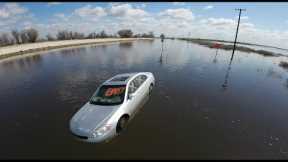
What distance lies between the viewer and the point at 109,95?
5754 mm

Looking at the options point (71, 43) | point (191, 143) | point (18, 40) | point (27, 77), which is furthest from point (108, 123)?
point (18, 40)

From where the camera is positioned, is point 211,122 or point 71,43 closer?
point 211,122

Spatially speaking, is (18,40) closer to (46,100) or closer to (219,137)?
(46,100)

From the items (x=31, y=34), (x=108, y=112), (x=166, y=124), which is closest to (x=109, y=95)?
(x=108, y=112)

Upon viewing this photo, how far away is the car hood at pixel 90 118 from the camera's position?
4406 millimetres

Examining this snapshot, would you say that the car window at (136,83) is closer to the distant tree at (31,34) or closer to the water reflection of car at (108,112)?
the water reflection of car at (108,112)

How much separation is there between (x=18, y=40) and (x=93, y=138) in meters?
54.2

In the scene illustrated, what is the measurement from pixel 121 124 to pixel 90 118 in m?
1.11

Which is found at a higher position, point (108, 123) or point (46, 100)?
point (108, 123)

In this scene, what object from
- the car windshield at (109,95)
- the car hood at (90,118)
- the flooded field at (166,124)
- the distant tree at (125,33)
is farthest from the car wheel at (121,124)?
the distant tree at (125,33)

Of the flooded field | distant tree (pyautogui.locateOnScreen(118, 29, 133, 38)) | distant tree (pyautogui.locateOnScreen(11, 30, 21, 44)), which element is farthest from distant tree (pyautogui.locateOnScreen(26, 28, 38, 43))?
distant tree (pyautogui.locateOnScreen(118, 29, 133, 38))

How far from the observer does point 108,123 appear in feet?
15.0

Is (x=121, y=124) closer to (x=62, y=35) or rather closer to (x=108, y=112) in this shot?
(x=108, y=112)

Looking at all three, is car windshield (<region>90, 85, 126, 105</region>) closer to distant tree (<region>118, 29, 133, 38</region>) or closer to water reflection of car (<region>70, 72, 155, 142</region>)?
water reflection of car (<region>70, 72, 155, 142</region>)
